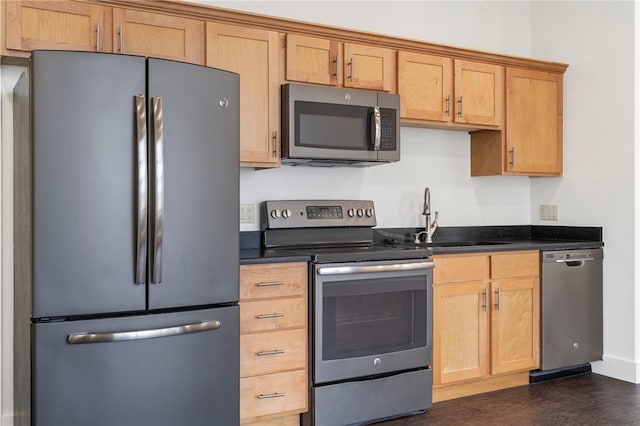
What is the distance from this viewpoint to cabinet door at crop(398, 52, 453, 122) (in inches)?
135

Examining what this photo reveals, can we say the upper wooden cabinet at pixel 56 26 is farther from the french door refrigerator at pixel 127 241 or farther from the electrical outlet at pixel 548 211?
the electrical outlet at pixel 548 211

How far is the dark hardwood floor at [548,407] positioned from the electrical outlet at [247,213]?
4.28 feet

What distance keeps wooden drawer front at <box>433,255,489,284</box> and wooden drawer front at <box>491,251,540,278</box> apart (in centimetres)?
7

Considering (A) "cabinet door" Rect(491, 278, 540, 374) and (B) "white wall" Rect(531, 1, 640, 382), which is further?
(B) "white wall" Rect(531, 1, 640, 382)

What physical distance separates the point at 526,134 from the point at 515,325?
130cm

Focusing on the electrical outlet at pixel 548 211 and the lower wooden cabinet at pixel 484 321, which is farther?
the electrical outlet at pixel 548 211

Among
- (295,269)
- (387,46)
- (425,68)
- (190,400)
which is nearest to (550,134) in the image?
(425,68)

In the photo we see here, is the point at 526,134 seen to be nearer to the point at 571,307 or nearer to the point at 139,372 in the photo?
the point at 571,307

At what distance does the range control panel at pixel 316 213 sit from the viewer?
326 centimetres

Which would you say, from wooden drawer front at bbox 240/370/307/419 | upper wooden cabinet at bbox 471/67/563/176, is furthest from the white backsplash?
wooden drawer front at bbox 240/370/307/419

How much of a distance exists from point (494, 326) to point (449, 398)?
49 cm

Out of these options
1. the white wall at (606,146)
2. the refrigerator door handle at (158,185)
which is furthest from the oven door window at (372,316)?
the white wall at (606,146)

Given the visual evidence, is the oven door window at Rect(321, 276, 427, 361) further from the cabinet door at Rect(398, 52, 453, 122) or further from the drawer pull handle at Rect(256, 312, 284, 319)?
the cabinet door at Rect(398, 52, 453, 122)

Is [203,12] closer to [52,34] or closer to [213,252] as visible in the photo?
[52,34]
